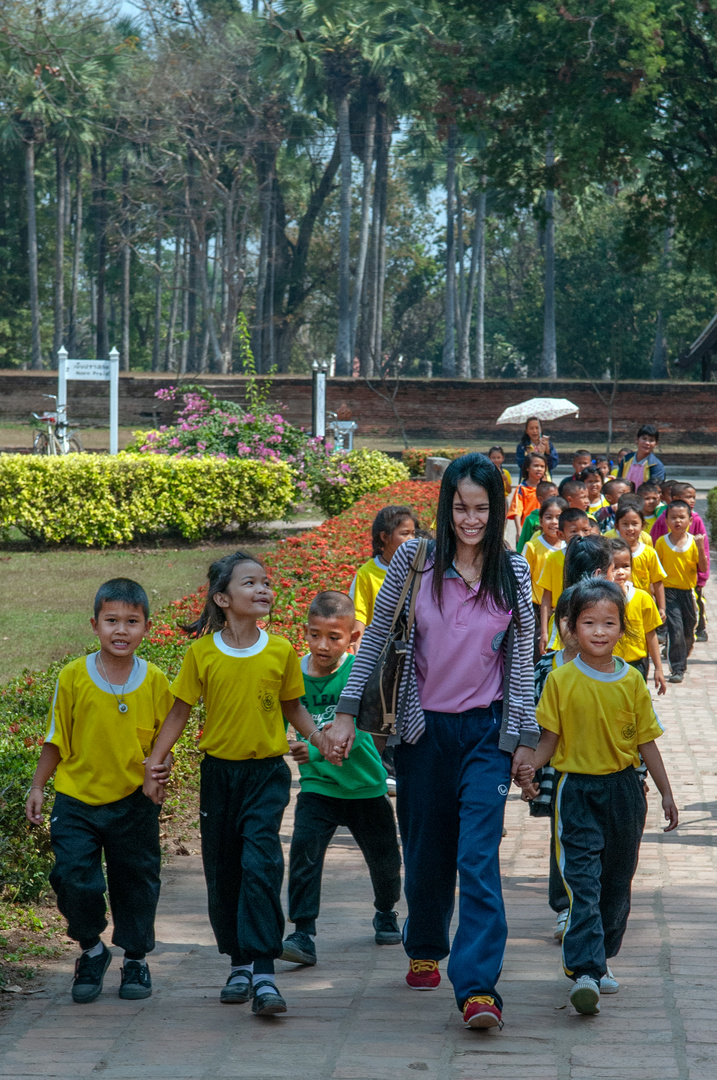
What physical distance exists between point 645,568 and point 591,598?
332 cm

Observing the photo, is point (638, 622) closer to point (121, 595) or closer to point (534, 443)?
point (121, 595)

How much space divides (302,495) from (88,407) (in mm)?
15194

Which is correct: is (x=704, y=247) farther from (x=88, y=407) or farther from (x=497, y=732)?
(x=497, y=732)

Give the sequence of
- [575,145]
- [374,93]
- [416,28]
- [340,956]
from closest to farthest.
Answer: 1. [340,956]
2. [575,145]
3. [416,28]
4. [374,93]

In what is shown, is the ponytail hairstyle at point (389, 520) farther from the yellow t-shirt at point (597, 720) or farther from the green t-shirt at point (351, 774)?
the yellow t-shirt at point (597, 720)

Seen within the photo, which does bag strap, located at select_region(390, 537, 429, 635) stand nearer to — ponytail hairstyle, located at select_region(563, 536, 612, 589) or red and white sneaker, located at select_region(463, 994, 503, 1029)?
red and white sneaker, located at select_region(463, 994, 503, 1029)

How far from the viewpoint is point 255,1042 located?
3.20m

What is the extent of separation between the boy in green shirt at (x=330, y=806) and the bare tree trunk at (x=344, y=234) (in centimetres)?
3752

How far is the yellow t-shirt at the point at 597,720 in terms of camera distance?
359cm

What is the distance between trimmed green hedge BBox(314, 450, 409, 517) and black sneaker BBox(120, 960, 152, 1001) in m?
14.0

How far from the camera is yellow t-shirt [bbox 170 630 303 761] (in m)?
3.56

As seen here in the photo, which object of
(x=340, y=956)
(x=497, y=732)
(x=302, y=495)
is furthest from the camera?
(x=302, y=495)

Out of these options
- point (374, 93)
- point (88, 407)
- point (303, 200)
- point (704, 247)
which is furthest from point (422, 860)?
point (303, 200)

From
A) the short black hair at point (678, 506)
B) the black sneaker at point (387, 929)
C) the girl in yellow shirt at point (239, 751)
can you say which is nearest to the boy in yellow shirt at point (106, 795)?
the girl in yellow shirt at point (239, 751)
